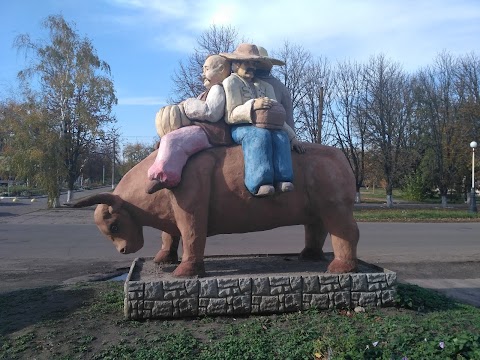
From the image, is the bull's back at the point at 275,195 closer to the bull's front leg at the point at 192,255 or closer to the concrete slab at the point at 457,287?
the bull's front leg at the point at 192,255

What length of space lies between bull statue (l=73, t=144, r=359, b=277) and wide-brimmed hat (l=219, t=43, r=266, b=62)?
1168 mm

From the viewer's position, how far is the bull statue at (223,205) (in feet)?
18.1

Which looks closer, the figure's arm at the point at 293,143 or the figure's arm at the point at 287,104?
the figure's arm at the point at 293,143

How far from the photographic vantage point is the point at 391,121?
29.2 m

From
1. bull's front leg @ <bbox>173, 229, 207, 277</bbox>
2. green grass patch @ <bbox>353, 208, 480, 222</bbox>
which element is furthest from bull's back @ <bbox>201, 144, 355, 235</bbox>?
green grass patch @ <bbox>353, 208, 480, 222</bbox>

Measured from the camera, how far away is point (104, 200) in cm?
570

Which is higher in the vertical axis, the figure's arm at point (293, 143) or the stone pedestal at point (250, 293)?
the figure's arm at point (293, 143)

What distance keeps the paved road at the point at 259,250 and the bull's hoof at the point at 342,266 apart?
2530 millimetres

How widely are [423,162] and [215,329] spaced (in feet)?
122

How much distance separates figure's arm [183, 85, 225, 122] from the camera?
569 cm

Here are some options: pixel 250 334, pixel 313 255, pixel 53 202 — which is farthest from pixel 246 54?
pixel 53 202

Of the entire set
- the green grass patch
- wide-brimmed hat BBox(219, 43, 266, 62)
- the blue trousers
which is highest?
wide-brimmed hat BBox(219, 43, 266, 62)

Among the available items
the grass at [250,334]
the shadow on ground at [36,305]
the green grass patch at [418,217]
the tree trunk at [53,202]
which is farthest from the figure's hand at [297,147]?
the tree trunk at [53,202]

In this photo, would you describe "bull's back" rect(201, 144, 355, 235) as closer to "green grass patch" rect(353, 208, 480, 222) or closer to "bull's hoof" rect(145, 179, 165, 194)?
"bull's hoof" rect(145, 179, 165, 194)
